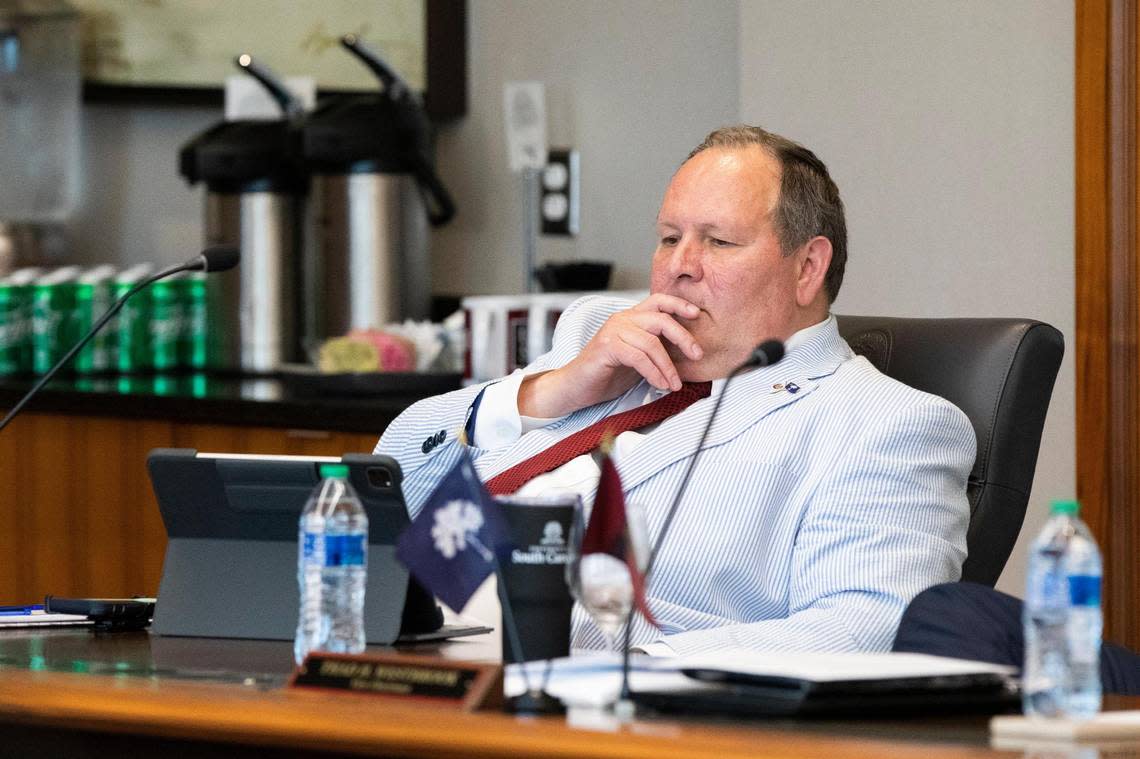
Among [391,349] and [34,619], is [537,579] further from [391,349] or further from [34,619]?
[391,349]

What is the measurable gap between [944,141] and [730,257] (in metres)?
0.84

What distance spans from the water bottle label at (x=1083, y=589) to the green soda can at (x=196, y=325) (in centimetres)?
294

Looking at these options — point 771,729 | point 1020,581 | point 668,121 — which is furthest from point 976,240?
point 771,729

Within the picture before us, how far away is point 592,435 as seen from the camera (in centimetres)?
227

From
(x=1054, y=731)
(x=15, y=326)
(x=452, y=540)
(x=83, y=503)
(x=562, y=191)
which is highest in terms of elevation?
(x=562, y=191)

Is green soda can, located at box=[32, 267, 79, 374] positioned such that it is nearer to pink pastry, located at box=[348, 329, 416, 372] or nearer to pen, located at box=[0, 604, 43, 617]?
pink pastry, located at box=[348, 329, 416, 372]

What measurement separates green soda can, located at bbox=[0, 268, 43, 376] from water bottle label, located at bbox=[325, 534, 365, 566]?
249cm

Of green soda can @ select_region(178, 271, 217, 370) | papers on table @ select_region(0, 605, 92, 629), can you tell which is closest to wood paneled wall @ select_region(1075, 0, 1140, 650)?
papers on table @ select_region(0, 605, 92, 629)

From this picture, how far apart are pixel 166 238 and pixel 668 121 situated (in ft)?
4.17

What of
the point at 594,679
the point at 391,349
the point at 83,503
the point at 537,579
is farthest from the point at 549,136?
the point at 594,679

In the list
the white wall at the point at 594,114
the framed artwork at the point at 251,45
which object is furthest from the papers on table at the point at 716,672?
the framed artwork at the point at 251,45

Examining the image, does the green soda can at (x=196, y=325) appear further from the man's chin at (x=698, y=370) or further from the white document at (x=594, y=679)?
the white document at (x=594, y=679)

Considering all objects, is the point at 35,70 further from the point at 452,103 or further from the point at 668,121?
the point at 668,121

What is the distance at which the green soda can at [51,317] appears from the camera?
3.76m
